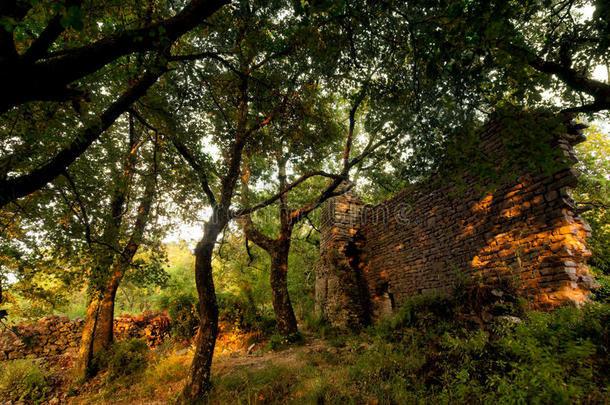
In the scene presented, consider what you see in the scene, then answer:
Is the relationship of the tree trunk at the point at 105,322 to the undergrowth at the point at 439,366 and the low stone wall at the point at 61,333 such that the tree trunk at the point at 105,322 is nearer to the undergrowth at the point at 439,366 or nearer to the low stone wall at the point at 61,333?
the undergrowth at the point at 439,366

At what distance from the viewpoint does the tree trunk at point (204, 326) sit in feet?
14.5

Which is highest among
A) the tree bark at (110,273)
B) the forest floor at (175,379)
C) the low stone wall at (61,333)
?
the tree bark at (110,273)

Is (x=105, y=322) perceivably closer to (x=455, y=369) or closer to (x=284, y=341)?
(x=284, y=341)

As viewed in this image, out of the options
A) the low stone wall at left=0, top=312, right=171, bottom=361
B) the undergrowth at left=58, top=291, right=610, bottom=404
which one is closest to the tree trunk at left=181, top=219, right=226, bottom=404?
the undergrowth at left=58, top=291, right=610, bottom=404

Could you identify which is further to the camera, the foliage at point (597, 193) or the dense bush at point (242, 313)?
the dense bush at point (242, 313)

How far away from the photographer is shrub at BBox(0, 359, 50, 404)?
5.01 metres

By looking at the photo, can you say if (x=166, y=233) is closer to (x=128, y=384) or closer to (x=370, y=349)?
(x=128, y=384)

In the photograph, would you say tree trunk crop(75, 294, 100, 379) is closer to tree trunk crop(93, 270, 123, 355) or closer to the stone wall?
tree trunk crop(93, 270, 123, 355)

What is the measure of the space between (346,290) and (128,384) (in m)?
7.19

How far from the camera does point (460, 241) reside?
20.3 ft

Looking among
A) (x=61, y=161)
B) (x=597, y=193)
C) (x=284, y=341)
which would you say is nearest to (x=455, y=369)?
(x=284, y=341)

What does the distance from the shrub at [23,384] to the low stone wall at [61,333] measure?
205 centimetres

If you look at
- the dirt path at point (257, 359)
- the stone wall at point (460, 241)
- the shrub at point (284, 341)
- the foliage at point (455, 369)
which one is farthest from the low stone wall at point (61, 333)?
the stone wall at point (460, 241)

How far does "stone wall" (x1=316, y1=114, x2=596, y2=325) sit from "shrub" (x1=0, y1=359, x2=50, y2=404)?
830 cm
